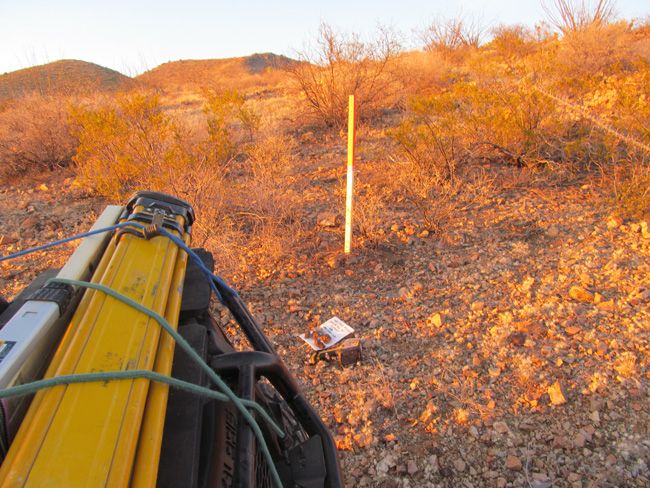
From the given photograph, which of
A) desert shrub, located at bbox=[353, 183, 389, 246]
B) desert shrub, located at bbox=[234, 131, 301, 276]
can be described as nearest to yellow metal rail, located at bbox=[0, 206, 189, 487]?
desert shrub, located at bbox=[234, 131, 301, 276]

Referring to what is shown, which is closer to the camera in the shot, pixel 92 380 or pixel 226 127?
pixel 92 380

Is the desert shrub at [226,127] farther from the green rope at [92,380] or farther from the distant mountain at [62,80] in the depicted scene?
the green rope at [92,380]

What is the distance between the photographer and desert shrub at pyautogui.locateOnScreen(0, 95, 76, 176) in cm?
714

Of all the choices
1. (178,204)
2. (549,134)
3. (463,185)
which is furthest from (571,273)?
(178,204)

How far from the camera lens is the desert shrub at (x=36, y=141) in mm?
7141

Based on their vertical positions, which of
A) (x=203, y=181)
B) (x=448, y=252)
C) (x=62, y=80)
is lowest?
(x=448, y=252)

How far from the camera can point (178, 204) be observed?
172cm

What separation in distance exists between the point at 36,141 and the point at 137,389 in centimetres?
813

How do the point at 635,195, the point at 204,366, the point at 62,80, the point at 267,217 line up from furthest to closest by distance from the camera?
the point at 62,80 → the point at 267,217 → the point at 635,195 → the point at 204,366

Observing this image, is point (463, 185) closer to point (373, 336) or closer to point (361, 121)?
point (373, 336)

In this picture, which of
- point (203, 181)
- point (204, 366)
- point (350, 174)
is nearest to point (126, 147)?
point (203, 181)

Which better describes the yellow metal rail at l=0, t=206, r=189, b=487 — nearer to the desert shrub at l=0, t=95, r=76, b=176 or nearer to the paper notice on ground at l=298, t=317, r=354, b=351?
the paper notice on ground at l=298, t=317, r=354, b=351

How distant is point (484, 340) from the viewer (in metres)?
2.66

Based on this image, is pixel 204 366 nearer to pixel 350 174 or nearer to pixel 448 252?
pixel 350 174
